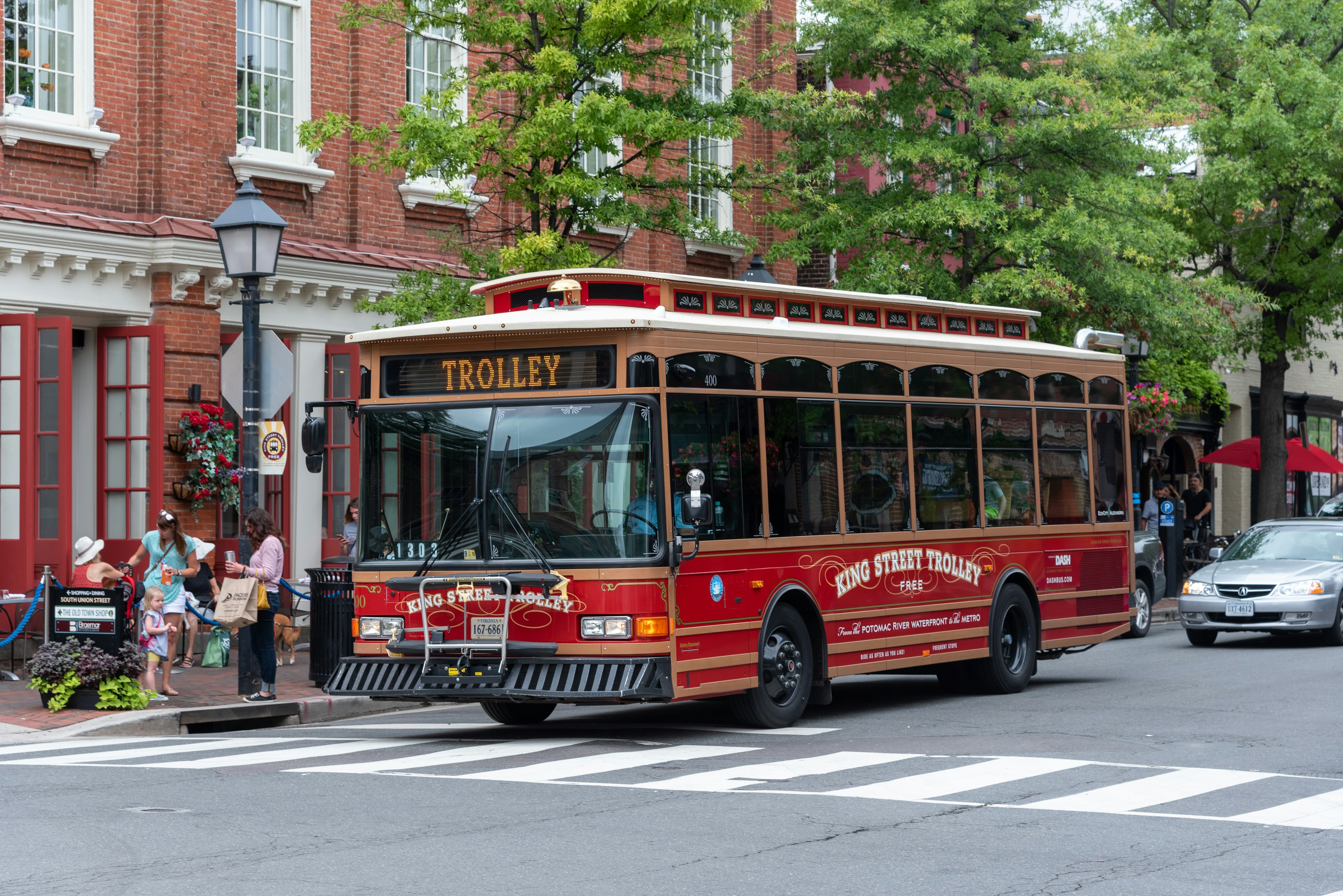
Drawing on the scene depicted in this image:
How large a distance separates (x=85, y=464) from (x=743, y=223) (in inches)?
456

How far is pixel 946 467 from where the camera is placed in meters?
14.6

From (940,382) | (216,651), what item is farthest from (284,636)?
(940,382)

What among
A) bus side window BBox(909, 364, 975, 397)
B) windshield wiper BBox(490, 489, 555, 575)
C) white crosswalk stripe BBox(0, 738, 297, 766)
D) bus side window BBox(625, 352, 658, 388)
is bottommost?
white crosswalk stripe BBox(0, 738, 297, 766)

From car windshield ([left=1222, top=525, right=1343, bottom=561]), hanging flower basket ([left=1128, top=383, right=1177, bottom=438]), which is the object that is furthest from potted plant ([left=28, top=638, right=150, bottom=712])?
hanging flower basket ([left=1128, top=383, right=1177, bottom=438])

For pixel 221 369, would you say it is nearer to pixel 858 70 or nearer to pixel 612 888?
pixel 858 70

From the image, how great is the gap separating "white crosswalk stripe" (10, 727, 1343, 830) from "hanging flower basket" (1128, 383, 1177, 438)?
17420mm

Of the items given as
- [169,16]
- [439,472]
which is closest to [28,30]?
[169,16]

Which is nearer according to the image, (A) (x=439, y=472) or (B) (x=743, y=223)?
(A) (x=439, y=472)

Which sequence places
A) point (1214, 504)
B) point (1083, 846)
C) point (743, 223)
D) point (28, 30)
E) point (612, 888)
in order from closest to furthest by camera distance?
point (612, 888) → point (1083, 846) → point (28, 30) → point (743, 223) → point (1214, 504)

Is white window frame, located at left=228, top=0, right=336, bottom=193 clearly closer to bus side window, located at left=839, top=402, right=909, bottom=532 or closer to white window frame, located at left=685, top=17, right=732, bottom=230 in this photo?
white window frame, located at left=685, top=17, right=732, bottom=230

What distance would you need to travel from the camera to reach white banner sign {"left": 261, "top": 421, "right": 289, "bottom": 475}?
1541 cm

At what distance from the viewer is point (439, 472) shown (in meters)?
12.1

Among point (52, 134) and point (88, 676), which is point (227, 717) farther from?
point (52, 134)

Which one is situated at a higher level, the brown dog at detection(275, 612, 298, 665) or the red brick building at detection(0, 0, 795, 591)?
the red brick building at detection(0, 0, 795, 591)
